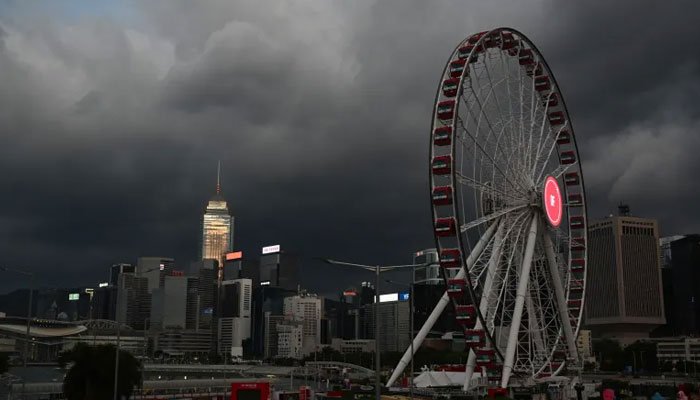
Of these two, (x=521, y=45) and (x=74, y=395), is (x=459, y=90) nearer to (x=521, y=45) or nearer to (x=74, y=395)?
(x=521, y=45)

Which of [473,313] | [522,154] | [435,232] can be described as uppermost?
[522,154]

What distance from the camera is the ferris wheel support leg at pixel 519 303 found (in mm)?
Answer: 76875

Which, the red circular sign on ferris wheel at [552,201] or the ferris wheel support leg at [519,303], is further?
the red circular sign on ferris wheel at [552,201]

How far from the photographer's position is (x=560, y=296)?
88.4 meters

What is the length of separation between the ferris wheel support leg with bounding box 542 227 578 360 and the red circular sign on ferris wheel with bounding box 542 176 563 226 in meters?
2.25

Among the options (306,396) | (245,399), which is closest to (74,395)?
(245,399)

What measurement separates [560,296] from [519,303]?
11.7 meters

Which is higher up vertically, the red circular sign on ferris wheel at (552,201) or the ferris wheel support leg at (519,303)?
the red circular sign on ferris wheel at (552,201)

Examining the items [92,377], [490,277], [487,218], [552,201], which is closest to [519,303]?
[490,277]

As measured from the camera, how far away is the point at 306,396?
253 ft

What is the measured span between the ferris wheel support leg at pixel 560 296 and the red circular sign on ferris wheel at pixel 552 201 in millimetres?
2252

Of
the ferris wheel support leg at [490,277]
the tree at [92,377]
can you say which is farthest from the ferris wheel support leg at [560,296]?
the tree at [92,377]

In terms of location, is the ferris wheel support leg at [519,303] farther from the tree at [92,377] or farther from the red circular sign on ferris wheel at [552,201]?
the tree at [92,377]

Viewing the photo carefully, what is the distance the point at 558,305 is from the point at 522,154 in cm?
1758
